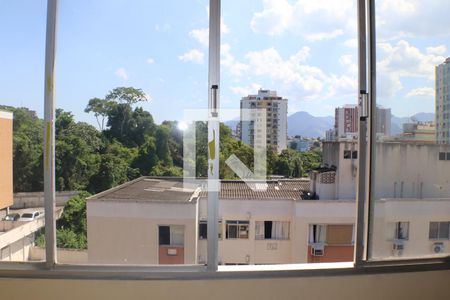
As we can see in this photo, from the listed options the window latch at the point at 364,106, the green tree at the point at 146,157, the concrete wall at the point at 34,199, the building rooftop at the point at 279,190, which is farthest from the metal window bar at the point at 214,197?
the green tree at the point at 146,157

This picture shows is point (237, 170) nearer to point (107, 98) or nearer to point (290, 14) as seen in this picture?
point (107, 98)

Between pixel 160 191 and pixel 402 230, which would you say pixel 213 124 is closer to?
pixel 160 191

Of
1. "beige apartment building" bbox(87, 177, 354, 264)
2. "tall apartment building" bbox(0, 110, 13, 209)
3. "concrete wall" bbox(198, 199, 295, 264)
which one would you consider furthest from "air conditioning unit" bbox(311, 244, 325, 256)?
"tall apartment building" bbox(0, 110, 13, 209)

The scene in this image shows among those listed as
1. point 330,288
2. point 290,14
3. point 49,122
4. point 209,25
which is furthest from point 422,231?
point 49,122

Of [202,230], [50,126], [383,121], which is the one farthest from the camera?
[383,121]

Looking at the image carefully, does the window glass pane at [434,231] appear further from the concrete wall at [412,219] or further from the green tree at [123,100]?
the green tree at [123,100]

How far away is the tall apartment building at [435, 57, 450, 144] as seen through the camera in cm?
279

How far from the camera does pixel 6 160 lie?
2479 millimetres

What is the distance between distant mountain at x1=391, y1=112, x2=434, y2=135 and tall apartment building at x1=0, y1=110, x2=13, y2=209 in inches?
114

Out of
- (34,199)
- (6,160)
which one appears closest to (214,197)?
(34,199)

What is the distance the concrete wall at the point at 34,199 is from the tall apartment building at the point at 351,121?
2.03m

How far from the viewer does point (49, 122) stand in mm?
2246

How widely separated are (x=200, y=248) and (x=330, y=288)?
3.08 feet

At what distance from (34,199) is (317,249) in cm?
213
